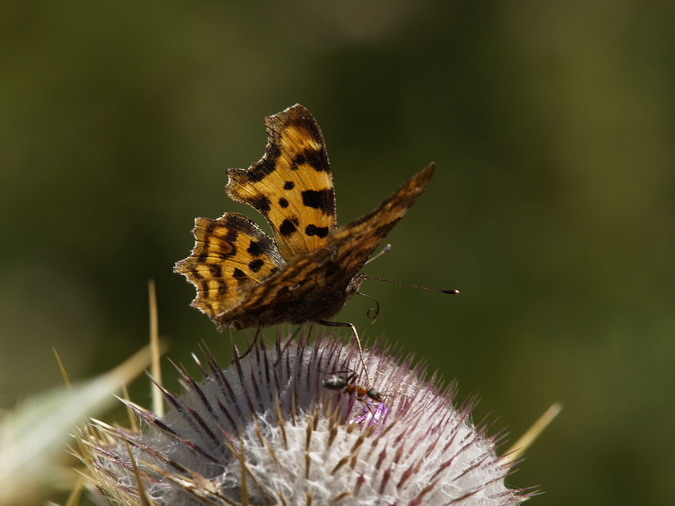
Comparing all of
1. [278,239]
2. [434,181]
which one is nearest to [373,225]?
[278,239]

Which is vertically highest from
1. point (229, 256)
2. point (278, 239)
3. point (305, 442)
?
point (278, 239)

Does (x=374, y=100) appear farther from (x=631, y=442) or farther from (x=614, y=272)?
(x=631, y=442)

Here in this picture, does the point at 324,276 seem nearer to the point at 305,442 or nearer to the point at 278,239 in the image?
the point at 278,239

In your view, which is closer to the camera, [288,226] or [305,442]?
[305,442]

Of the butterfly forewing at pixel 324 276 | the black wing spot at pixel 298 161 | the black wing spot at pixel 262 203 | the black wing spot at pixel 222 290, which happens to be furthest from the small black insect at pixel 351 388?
the black wing spot at pixel 298 161

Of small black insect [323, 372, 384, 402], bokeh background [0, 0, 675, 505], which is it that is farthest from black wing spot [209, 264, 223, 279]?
bokeh background [0, 0, 675, 505]
